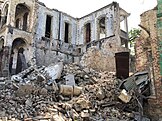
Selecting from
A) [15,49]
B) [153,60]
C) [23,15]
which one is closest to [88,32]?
[23,15]

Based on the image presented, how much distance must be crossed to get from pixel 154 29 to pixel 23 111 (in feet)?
19.9

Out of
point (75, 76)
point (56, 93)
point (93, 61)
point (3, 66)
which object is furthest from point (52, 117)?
point (3, 66)

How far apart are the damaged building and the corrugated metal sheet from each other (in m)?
5.17

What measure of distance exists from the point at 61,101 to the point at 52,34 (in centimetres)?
1485

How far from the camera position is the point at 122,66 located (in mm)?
11898

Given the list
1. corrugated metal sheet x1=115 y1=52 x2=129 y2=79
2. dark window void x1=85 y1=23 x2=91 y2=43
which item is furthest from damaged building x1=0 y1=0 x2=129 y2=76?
corrugated metal sheet x1=115 y1=52 x2=129 y2=79

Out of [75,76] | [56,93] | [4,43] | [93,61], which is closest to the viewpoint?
[56,93]

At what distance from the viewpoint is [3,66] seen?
17.8 metres

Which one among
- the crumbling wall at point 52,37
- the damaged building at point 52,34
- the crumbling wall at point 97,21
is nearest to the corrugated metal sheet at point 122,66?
the damaged building at point 52,34

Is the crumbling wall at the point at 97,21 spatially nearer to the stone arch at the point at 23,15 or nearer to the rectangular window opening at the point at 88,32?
the rectangular window opening at the point at 88,32

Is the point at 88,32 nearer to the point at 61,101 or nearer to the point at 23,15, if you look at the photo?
the point at 23,15

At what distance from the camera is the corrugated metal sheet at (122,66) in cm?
1169

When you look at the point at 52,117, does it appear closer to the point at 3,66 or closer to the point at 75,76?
the point at 75,76

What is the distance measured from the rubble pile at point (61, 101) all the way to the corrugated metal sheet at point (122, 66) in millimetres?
1021
